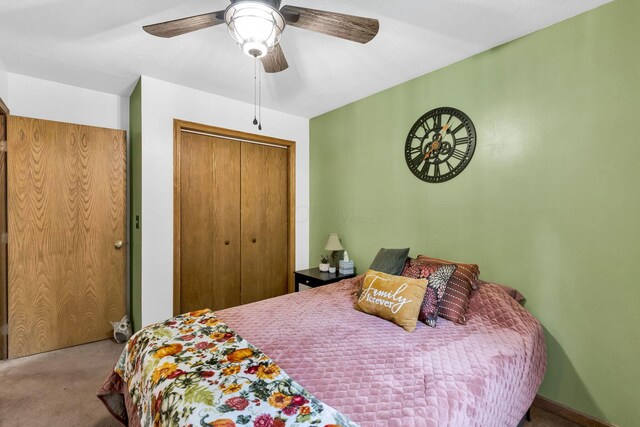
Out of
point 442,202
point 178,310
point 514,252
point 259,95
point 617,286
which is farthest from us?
point 259,95

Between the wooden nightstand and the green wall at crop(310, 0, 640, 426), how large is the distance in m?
0.85

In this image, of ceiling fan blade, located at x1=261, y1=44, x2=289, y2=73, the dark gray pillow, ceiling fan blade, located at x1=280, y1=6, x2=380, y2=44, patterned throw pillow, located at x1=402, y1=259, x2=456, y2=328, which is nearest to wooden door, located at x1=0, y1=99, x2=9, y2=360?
ceiling fan blade, located at x1=261, y1=44, x2=289, y2=73

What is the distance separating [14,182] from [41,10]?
4.83 ft

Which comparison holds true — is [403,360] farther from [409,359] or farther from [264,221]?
[264,221]

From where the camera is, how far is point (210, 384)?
1105 millimetres

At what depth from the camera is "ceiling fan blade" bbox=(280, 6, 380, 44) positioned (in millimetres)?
1367

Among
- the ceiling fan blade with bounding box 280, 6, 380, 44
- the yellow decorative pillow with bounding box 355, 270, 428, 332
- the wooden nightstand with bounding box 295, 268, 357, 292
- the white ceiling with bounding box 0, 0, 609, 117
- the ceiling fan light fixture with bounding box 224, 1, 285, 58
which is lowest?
the wooden nightstand with bounding box 295, 268, 357, 292

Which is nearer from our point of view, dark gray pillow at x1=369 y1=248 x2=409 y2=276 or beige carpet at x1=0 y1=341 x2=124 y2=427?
beige carpet at x1=0 y1=341 x2=124 y2=427

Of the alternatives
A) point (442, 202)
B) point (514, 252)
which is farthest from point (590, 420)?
point (442, 202)

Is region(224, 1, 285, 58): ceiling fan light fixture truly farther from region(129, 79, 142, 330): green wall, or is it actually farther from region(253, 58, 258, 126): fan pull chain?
region(129, 79, 142, 330): green wall

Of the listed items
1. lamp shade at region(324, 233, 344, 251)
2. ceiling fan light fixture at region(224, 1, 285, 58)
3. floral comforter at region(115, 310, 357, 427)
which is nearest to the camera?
floral comforter at region(115, 310, 357, 427)

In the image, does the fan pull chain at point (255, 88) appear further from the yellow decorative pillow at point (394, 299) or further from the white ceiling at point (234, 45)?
the yellow decorative pillow at point (394, 299)

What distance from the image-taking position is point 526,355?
1524 mm

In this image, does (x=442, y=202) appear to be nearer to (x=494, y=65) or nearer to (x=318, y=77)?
(x=494, y=65)
